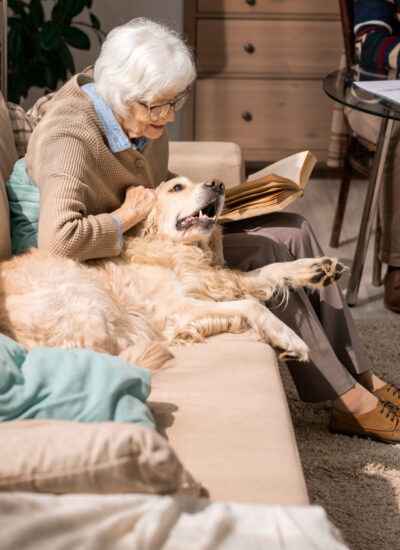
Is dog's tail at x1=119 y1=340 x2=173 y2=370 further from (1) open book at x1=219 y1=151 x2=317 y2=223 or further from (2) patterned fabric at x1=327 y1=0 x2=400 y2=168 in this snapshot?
(2) patterned fabric at x1=327 y1=0 x2=400 y2=168

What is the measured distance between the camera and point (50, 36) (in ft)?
11.1

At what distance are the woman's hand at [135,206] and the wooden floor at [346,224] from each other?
4.14 ft

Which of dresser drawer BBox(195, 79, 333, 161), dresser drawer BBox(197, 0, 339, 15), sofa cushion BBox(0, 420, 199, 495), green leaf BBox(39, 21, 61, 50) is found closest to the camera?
sofa cushion BBox(0, 420, 199, 495)

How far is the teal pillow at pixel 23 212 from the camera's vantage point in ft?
5.99

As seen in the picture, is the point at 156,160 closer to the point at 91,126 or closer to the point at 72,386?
the point at 91,126

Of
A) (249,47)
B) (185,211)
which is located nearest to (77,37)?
(249,47)

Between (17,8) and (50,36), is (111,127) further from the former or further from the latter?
(17,8)

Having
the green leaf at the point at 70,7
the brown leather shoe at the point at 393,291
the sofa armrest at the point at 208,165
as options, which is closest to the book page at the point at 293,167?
the sofa armrest at the point at 208,165

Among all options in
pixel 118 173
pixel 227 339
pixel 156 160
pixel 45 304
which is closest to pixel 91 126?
pixel 118 173

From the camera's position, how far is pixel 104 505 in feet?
2.70

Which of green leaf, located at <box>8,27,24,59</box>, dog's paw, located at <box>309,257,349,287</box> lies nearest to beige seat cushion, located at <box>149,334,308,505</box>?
dog's paw, located at <box>309,257,349,287</box>

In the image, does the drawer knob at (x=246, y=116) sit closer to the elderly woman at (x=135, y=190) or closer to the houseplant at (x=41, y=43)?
the houseplant at (x=41, y=43)

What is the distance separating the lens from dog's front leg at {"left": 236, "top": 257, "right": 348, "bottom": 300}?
1920 millimetres

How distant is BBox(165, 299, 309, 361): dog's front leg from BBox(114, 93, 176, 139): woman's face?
1.78 feet
